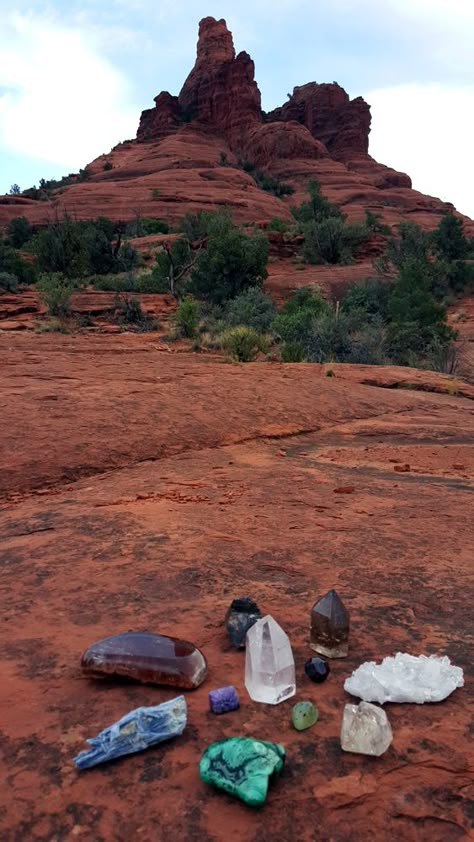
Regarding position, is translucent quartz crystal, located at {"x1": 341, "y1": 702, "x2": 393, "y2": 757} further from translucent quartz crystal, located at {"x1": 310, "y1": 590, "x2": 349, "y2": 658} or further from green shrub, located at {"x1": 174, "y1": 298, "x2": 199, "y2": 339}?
green shrub, located at {"x1": 174, "y1": 298, "x2": 199, "y2": 339}

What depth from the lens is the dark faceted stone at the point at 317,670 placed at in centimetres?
154

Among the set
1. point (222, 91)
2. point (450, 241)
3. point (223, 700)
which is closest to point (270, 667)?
point (223, 700)

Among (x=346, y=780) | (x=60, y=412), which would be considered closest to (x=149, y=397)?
(x=60, y=412)

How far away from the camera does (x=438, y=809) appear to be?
1.15 m

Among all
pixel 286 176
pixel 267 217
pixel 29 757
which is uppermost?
pixel 286 176

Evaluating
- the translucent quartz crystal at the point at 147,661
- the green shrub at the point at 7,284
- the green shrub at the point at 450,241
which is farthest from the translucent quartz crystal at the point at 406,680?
the green shrub at the point at 450,241

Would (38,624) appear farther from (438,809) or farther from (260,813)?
(438,809)

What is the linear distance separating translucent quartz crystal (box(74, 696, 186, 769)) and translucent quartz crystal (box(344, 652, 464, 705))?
0.45 metres

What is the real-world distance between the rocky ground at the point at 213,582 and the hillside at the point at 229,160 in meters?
40.8

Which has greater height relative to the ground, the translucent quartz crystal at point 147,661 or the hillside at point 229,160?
the hillside at point 229,160

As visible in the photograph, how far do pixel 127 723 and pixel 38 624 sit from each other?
0.71 meters

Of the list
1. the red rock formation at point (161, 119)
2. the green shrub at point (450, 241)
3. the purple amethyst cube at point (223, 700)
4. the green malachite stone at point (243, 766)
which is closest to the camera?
the green malachite stone at point (243, 766)

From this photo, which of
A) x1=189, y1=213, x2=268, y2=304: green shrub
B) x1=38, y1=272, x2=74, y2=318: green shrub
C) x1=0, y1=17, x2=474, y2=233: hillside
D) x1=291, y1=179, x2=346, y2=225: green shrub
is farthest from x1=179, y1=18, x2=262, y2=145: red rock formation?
x1=38, y1=272, x2=74, y2=318: green shrub

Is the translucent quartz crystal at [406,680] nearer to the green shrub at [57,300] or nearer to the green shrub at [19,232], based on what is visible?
the green shrub at [57,300]
